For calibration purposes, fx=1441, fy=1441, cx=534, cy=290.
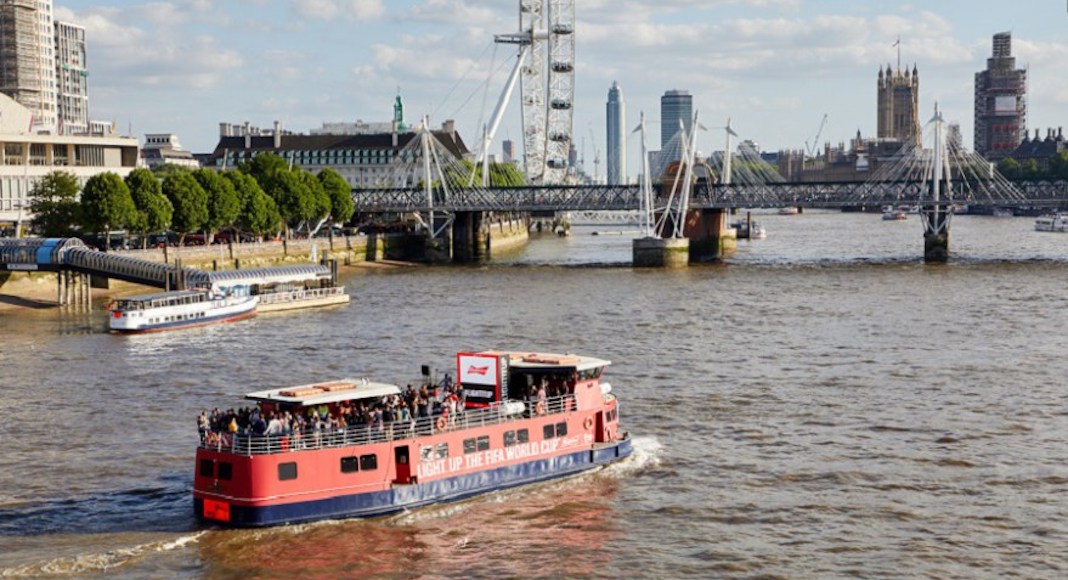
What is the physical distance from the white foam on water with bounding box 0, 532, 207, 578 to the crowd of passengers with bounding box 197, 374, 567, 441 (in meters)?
2.63

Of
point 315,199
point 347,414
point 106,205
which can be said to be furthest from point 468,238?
point 347,414

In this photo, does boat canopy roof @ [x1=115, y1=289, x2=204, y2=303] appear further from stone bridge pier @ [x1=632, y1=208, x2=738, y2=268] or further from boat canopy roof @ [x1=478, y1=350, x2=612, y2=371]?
stone bridge pier @ [x1=632, y1=208, x2=738, y2=268]

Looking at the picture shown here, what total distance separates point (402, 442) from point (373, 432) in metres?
0.78

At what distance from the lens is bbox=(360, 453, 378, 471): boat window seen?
3394 cm

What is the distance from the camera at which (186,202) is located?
349 ft

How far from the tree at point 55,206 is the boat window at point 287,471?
2857 inches

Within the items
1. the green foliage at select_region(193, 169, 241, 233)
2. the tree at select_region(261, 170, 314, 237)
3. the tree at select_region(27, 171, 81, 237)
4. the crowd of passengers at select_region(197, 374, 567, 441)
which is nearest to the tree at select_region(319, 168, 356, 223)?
the tree at select_region(261, 170, 314, 237)

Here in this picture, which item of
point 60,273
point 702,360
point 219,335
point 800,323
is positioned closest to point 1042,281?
point 800,323

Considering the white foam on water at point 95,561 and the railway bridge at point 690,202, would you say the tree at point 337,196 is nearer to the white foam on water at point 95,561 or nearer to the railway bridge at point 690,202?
the railway bridge at point 690,202

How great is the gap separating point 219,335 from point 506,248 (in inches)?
4063

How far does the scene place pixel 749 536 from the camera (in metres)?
33.5

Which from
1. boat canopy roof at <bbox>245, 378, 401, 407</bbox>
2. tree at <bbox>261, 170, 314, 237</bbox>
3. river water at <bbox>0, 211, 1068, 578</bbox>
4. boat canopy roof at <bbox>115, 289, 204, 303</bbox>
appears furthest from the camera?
tree at <bbox>261, 170, 314, 237</bbox>

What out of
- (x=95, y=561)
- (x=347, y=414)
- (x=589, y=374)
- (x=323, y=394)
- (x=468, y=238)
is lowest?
(x=95, y=561)

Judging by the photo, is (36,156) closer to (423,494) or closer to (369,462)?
(423,494)
